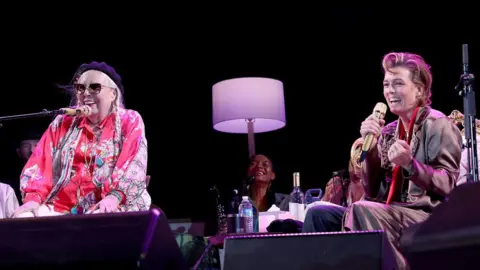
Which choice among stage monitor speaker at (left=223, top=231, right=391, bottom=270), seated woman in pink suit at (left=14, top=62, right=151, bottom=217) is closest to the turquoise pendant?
seated woman in pink suit at (left=14, top=62, right=151, bottom=217)

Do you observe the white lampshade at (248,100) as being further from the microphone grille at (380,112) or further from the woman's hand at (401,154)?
the woman's hand at (401,154)

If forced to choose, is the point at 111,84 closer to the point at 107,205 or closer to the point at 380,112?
the point at 107,205

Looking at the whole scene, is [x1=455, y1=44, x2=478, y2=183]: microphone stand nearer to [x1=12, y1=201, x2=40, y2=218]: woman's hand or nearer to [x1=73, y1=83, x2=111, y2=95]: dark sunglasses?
[x1=73, y1=83, x2=111, y2=95]: dark sunglasses

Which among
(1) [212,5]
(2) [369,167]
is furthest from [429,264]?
(1) [212,5]

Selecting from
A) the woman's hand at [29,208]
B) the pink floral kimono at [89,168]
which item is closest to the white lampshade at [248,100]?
the pink floral kimono at [89,168]

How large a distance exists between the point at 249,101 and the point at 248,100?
0.01 m

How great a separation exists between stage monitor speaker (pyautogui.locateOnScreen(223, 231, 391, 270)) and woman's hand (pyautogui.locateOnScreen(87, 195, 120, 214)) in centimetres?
74

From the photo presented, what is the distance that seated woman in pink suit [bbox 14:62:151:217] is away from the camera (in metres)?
A: 2.75

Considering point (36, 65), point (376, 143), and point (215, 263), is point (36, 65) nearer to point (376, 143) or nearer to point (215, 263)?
point (215, 263)

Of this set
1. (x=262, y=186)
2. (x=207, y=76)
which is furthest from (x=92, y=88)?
(x=207, y=76)

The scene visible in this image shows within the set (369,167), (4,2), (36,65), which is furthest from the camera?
(36,65)

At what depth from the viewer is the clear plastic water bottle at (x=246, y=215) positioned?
4216mm

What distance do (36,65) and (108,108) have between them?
353 cm

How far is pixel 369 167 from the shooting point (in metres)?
2.79
